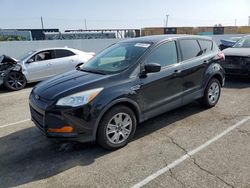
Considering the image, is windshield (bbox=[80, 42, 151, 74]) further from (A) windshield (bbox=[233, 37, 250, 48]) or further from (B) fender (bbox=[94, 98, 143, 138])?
(A) windshield (bbox=[233, 37, 250, 48])

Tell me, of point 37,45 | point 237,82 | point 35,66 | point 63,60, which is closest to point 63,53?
point 63,60

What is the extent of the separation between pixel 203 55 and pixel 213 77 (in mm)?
599

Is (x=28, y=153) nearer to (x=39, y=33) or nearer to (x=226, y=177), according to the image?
(x=226, y=177)

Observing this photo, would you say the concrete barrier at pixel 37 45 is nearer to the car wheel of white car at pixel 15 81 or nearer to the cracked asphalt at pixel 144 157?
the car wheel of white car at pixel 15 81

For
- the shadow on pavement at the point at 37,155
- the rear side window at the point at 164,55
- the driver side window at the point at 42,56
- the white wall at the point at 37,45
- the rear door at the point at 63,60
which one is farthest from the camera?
the white wall at the point at 37,45

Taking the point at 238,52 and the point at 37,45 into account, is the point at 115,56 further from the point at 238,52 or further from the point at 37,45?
the point at 37,45

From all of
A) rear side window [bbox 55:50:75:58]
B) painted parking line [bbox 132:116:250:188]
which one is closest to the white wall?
rear side window [bbox 55:50:75:58]

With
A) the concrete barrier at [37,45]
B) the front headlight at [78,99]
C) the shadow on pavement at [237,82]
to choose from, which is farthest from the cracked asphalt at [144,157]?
the concrete barrier at [37,45]

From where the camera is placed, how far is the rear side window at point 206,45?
5391 millimetres

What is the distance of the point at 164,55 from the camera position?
14.8 feet

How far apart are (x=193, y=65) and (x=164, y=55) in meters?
0.81

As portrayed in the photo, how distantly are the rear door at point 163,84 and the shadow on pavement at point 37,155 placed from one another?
1.59 ft

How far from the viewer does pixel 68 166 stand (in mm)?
3453

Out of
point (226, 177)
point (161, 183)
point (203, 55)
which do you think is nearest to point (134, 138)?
point (161, 183)
